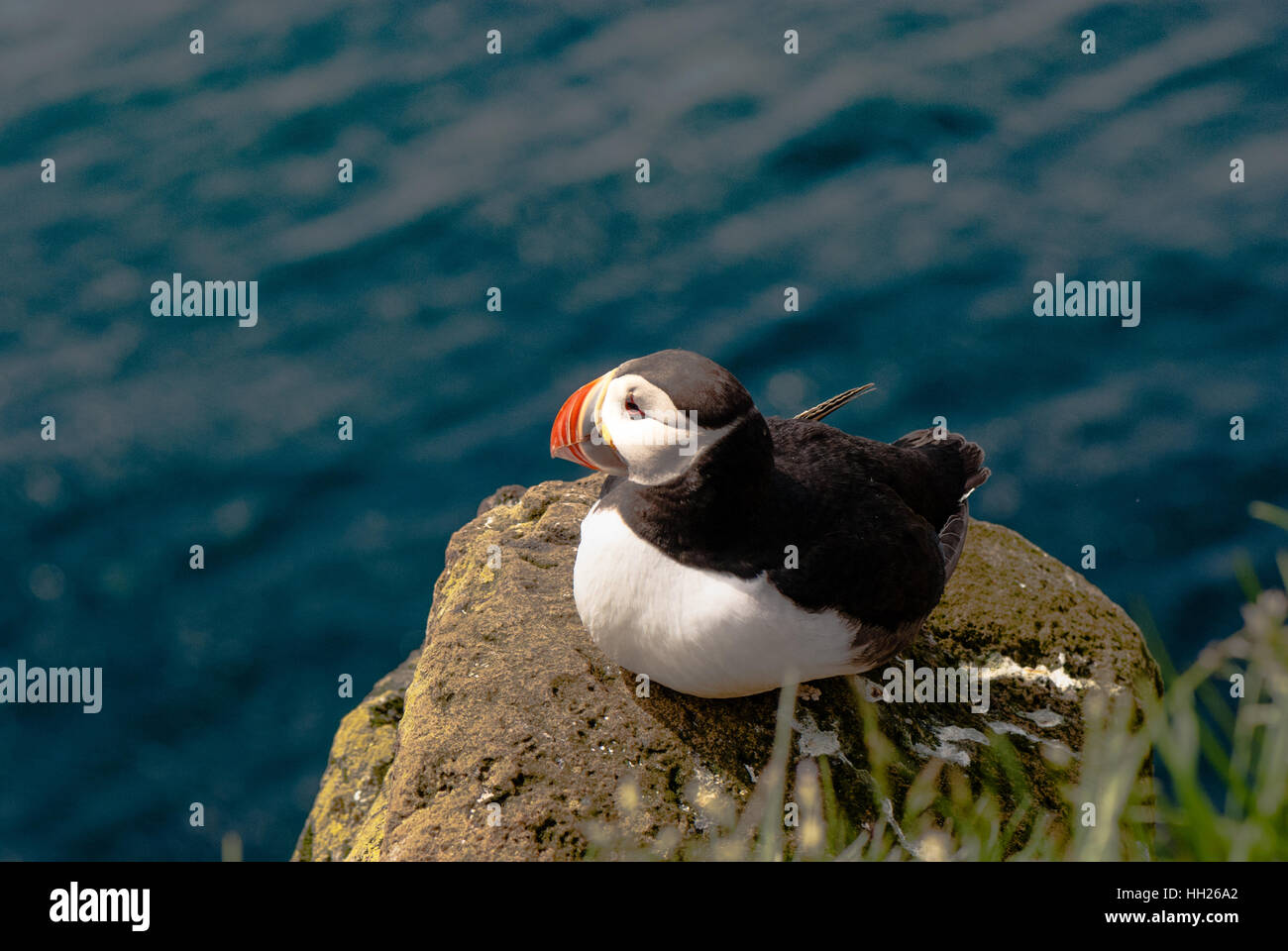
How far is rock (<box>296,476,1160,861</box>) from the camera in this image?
425 centimetres

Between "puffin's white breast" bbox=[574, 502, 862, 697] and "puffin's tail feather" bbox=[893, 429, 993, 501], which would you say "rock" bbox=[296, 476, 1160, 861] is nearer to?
"puffin's white breast" bbox=[574, 502, 862, 697]

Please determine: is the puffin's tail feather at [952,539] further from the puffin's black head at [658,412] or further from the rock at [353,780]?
the rock at [353,780]

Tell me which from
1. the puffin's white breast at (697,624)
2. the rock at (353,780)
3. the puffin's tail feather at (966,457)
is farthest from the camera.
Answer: the rock at (353,780)

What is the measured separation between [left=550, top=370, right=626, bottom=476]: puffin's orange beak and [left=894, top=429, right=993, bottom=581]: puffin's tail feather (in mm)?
1615

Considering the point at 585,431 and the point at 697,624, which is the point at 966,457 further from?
the point at 585,431

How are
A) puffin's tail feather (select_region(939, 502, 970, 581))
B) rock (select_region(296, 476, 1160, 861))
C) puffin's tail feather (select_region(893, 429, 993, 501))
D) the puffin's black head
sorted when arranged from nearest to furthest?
the puffin's black head → rock (select_region(296, 476, 1160, 861)) → puffin's tail feather (select_region(939, 502, 970, 581)) → puffin's tail feather (select_region(893, 429, 993, 501))

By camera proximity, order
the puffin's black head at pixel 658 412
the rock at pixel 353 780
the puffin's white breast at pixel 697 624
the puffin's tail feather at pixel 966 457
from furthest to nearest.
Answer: the rock at pixel 353 780, the puffin's tail feather at pixel 966 457, the puffin's white breast at pixel 697 624, the puffin's black head at pixel 658 412

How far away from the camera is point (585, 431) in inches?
167

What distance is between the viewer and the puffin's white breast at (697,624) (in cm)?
414

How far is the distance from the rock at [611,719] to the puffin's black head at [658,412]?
1.05 metres

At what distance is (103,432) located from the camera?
9.55 meters

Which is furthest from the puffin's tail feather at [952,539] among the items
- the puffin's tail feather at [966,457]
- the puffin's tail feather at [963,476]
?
the puffin's tail feather at [966,457]

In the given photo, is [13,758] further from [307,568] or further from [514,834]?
[514,834]

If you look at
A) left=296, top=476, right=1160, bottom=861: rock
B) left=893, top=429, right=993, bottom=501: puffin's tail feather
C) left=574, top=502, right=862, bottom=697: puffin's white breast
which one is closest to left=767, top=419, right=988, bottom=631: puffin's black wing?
left=574, top=502, right=862, bottom=697: puffin's white breast
